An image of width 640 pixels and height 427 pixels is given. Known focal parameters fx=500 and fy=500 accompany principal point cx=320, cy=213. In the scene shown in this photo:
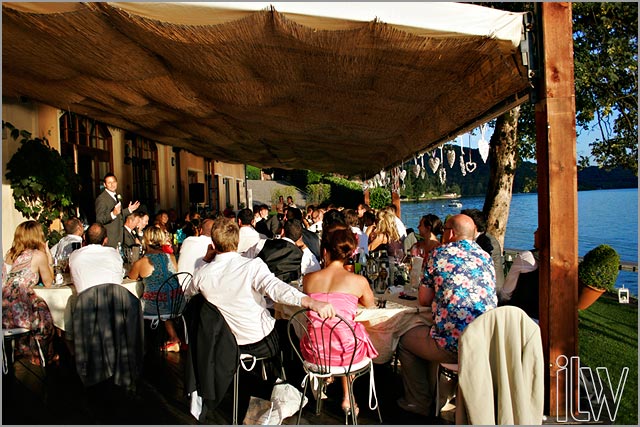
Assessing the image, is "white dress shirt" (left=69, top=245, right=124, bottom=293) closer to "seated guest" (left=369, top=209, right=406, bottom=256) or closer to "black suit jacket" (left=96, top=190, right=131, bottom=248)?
"black suit jacket" (left=96, top=190, right=131, bottom=248)

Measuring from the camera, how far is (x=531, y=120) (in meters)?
9.38

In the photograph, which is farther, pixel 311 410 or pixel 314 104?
pixel 314 104

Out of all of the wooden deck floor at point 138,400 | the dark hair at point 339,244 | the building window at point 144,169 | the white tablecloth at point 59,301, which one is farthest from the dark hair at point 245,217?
the building window at point 144,169

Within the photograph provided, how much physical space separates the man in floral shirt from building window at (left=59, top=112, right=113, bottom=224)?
5512mm

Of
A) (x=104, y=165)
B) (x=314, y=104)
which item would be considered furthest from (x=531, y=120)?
(x=104, y=165)

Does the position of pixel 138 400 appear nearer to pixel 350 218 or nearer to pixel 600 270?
pixel 600 270

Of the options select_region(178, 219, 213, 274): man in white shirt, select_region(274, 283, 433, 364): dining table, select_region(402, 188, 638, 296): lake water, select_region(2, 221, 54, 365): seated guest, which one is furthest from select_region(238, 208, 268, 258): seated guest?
select_region(402, 188, 638, 296): lake water

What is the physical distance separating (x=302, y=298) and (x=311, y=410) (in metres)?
0.99

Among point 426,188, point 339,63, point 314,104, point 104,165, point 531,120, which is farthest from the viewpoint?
point 426,188

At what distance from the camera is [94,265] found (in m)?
3.56

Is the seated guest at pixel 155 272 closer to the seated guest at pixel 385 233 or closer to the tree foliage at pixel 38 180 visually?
the tree foliage at pixel 38 180

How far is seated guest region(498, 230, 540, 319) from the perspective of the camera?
11.8ft

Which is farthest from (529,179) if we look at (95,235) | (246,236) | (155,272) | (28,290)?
(28,290)

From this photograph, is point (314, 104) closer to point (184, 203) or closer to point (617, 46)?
point (617, 46)
